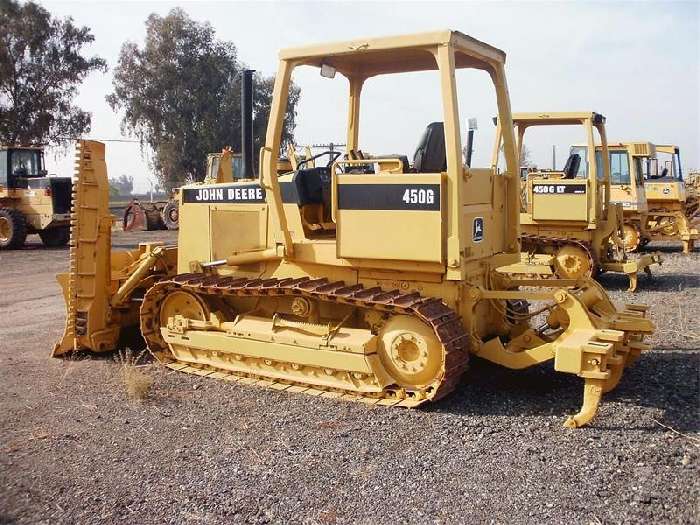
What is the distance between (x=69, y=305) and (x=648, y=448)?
5.32 metres

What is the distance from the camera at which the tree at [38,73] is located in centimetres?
3638

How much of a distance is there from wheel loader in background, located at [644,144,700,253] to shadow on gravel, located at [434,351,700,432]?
1163 centimetres

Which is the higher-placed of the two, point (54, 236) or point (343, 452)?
point (54, 236)

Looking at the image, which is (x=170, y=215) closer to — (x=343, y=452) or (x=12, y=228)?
(x=12, y=228)

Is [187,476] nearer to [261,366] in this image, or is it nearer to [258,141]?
[261,366]

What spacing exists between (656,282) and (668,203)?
6.38 m

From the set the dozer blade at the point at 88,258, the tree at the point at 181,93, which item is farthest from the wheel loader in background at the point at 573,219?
the tree at the point at 181,93

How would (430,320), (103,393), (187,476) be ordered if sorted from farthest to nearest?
(103,393) → (430,320) → (187,476)

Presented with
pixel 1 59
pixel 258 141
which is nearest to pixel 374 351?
pixel 258 141

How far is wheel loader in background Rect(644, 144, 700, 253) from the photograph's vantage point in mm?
17641

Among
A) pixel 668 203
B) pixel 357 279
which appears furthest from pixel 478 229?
pixel 668 203

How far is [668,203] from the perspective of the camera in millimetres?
18406

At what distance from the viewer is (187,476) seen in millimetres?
4410

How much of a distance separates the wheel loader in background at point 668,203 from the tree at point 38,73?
2989cm
